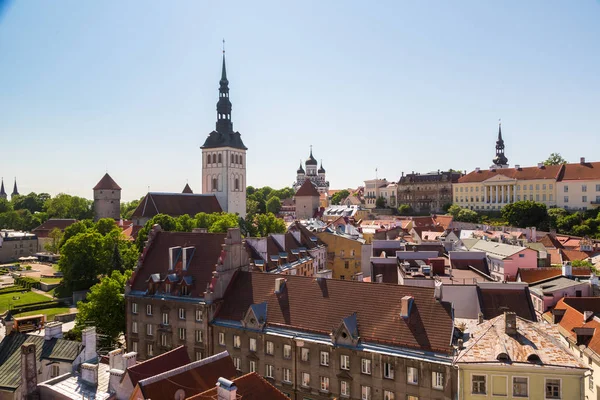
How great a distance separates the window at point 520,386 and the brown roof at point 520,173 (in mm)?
108653

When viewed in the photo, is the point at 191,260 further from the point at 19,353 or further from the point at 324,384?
the point at 324,384

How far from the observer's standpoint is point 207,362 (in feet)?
74.0

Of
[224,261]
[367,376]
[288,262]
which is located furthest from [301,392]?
[288,262]

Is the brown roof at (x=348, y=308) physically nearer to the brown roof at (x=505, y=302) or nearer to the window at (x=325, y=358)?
the window at (x=325, y=358)

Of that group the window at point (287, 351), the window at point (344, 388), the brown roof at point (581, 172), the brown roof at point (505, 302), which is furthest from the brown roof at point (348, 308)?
the brown roof at point (581, 172)

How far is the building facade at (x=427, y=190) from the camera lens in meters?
153

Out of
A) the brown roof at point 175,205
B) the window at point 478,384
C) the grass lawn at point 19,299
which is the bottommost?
the grass lawn at point 19,299

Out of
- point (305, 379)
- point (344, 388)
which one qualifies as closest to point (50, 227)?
point (305, 379)

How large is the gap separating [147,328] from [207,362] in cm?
1613

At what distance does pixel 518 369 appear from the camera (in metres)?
22.5

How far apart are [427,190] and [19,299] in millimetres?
121403

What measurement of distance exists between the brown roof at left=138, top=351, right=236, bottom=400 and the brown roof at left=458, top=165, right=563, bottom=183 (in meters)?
→ 116

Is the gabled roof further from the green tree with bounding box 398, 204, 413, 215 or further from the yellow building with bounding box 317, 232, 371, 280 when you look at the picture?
the green tree with bounding box 398, 204, 413, 215

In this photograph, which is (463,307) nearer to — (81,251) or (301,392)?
(301,392)
